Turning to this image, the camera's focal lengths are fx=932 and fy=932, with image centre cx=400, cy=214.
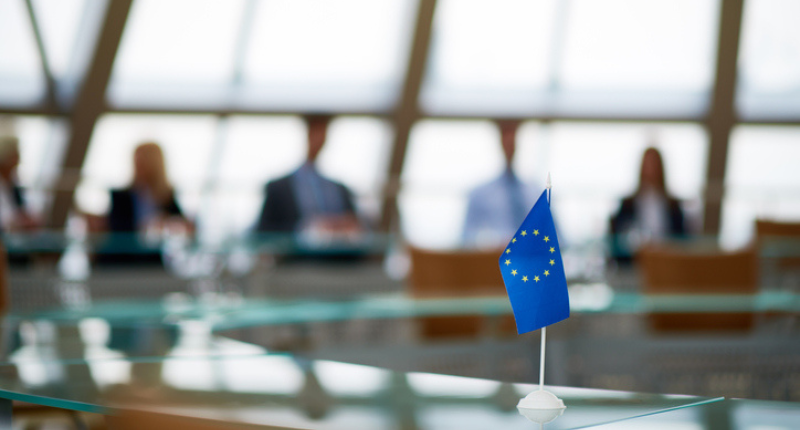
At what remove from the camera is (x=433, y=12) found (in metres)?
8.45

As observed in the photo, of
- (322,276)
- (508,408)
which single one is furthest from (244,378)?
(322,276)

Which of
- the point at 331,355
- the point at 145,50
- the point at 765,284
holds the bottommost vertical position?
the point at 331,355

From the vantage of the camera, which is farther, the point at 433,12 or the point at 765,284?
the point at 433,12

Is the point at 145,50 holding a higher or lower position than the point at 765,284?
higher

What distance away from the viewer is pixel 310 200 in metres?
4.86

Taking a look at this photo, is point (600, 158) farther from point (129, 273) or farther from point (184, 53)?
point (129, 273)

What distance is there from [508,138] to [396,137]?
423 cm

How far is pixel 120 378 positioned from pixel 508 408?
0.56 metres

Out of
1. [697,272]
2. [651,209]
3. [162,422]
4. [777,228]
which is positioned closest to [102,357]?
[162,422]

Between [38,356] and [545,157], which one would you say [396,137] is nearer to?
[545,157]

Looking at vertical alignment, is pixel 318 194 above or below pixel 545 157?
below

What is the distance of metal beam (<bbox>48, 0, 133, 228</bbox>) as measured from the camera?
24.5 feet

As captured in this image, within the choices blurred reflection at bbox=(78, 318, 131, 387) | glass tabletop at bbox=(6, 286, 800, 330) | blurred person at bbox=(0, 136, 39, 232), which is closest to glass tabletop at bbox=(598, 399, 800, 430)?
blurred reflection at bbox=(78, 318, 131, 387)

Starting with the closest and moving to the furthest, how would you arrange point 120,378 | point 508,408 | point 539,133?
point 508,408, point 120,378, point 539,133
